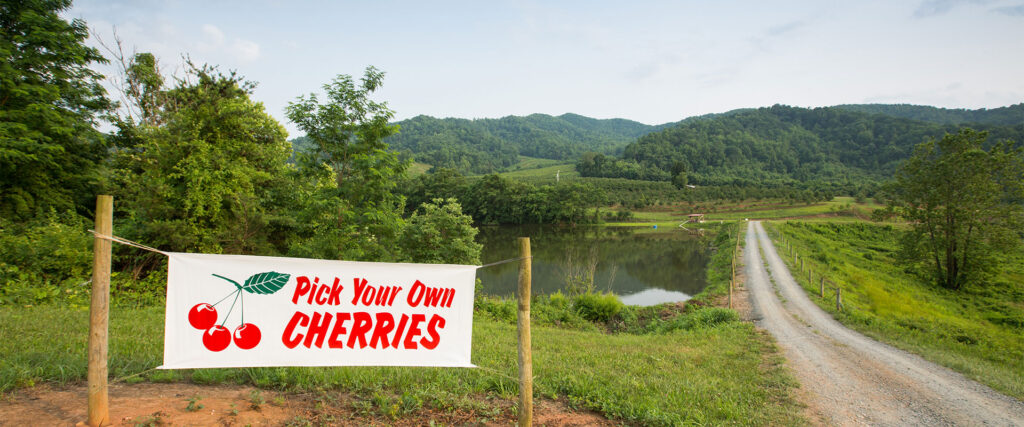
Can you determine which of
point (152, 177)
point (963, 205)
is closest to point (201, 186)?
point (152, 177)

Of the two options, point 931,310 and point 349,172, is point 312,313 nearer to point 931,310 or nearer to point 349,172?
point 349,172

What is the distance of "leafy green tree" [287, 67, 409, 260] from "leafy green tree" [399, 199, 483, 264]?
456cm

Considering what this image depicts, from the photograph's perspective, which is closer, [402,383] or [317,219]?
[402,383]

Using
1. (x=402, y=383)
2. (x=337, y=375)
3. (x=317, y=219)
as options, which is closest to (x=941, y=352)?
(x=402, y=383)

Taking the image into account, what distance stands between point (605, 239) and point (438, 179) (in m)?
38.0

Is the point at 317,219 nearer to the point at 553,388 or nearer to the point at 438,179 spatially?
the point at 553,388

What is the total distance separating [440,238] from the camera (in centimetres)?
1568

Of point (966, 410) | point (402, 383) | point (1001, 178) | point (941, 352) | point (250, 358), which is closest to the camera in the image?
point (250, 358)

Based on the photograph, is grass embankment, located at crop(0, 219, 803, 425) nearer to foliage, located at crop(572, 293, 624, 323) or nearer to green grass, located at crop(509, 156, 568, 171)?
foliage, located at crop(572, 293, 624, 323)

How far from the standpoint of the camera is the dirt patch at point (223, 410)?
11.3ft

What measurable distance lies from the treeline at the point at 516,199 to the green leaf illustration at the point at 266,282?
202 ft

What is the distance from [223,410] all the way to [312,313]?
1.27 meters

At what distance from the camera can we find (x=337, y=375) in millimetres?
4707

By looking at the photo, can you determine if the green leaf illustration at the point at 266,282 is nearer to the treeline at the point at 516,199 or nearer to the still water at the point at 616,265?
the still water at the point at 616,265
